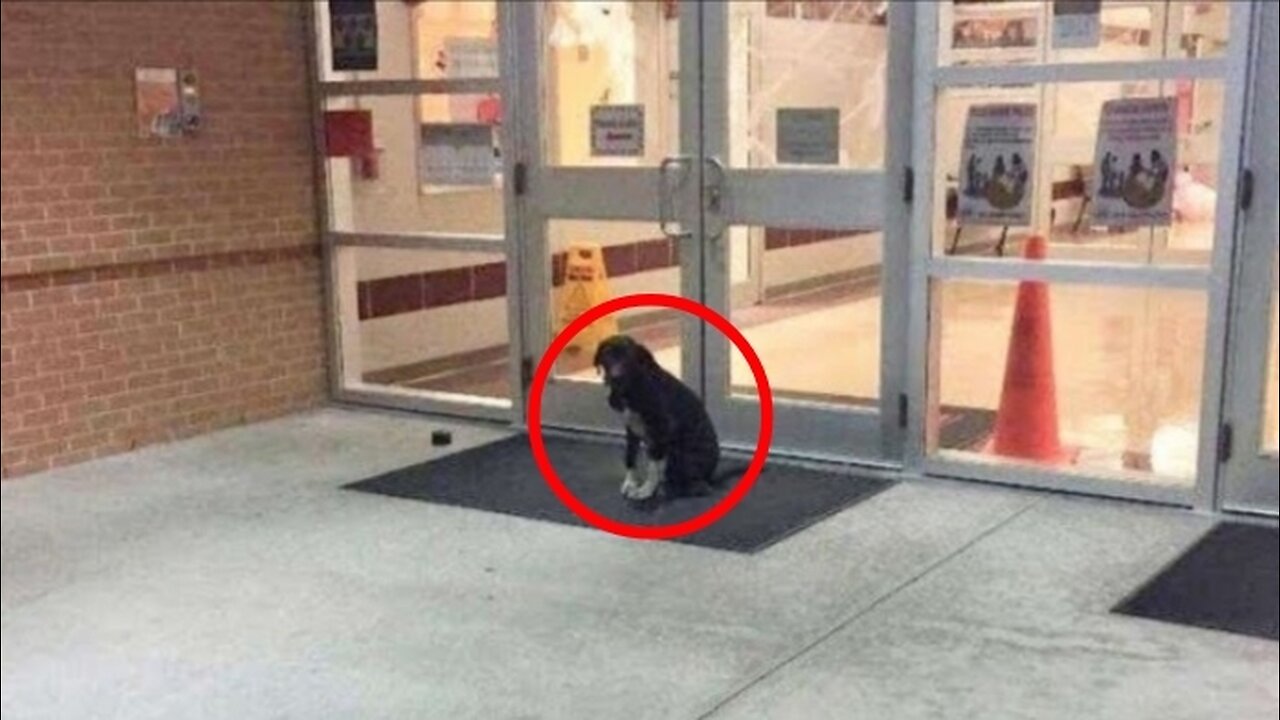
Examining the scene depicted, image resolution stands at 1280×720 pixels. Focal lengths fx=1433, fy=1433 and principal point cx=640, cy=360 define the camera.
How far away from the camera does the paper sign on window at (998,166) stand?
458cm

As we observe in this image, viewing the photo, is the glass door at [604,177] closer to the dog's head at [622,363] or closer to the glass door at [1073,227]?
the dog's head at [622,363]

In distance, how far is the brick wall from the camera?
509cm

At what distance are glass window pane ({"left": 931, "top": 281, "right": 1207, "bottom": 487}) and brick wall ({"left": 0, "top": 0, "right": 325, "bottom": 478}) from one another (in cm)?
282

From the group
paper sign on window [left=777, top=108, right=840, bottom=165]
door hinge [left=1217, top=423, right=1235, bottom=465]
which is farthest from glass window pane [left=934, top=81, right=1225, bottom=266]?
door hinge [left=1217, top=423, right=1235, bottom=465]

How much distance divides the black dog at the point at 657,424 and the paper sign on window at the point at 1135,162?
1.42m

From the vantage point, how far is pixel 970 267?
4.71 m

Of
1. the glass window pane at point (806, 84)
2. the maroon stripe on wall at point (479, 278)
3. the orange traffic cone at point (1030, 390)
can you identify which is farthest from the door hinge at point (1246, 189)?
the maroon stripe on wall at point (479, 278)

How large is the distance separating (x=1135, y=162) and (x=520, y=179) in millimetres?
2318

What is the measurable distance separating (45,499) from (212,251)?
1.29 m

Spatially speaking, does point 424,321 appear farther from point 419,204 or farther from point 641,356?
point 641,356

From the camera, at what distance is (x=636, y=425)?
454 centimetres

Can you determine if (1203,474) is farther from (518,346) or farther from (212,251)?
(212,251)

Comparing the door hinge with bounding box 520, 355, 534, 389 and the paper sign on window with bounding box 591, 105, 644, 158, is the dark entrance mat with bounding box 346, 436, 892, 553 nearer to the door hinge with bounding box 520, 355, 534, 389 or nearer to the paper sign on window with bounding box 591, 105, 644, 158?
the door hinge with bounding box 520, 355, 534, 389

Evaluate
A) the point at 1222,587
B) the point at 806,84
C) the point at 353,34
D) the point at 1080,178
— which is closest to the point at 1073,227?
the point at 1080,178
